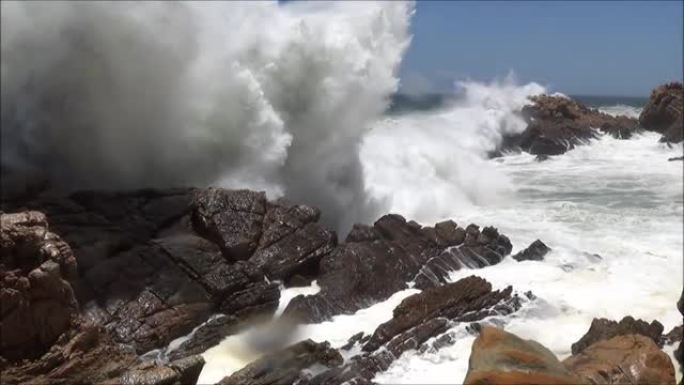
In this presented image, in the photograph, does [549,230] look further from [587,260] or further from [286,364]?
[286,364]

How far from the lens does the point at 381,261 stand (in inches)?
518

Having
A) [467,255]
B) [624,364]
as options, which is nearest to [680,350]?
[624,364]

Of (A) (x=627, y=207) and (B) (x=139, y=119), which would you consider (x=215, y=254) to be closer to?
(B) (x=139, y=119)

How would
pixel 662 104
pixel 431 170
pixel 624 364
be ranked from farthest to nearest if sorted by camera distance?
1. pixel 662 104
2. pixel 431 170
3. pixel 624 364

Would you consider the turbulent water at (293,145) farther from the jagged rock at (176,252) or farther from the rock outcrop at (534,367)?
the rock outcrop at (534,367)

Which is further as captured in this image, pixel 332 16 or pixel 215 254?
pixel 332 16

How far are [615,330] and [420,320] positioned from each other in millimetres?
2779

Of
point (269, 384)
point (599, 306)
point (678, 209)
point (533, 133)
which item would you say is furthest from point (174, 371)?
point (533, 133)

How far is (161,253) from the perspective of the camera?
11.5 metres

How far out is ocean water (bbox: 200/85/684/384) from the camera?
9.99 m

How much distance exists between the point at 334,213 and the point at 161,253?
565 centimetres

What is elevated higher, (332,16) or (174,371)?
(332,16)

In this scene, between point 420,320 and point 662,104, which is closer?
point 420,320

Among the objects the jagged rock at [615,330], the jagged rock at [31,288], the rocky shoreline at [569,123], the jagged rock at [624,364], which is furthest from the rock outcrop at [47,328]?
the rocky shoreline at [569,123]
